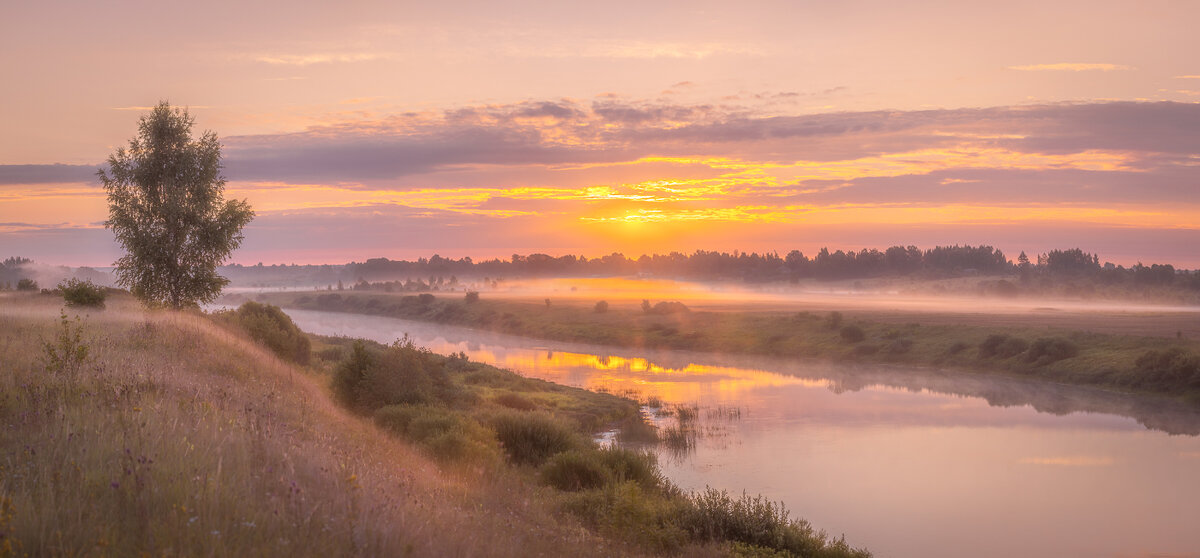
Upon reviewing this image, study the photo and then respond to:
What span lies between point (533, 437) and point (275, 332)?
1633cm

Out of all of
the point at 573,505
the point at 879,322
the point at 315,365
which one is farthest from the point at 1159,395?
the point at 315,365

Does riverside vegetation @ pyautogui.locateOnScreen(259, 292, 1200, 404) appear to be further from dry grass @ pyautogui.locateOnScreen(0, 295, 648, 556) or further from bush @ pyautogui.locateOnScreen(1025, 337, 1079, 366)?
dry grass @ pyautogui.locateOnScreen(0, 295, 648, 556)

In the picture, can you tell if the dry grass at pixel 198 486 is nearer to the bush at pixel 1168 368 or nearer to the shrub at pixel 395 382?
the shrub at pixel 395 382

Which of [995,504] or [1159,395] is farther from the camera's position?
[1159,395]

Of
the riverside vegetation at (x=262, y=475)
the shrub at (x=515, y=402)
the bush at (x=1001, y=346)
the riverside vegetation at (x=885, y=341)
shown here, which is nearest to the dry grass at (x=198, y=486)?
the riverside vegetation at (x=262, y=475)

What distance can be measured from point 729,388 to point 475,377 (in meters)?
15.8

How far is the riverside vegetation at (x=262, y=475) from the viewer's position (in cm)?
612

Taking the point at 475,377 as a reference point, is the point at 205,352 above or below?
above

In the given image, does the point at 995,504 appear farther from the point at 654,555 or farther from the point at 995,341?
the point at 995,341

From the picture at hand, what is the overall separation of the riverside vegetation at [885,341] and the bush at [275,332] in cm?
4430

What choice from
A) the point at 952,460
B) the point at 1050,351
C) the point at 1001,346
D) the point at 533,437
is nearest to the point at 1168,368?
the point at 1050,351

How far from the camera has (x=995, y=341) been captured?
56500 millimetres

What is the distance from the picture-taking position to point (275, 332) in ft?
109

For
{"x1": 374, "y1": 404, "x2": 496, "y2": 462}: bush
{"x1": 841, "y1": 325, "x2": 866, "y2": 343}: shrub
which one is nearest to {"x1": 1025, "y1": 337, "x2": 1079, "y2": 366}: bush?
{"x1": 841, "y1": 325, "x2": 866, "y2": 343}: shrub
